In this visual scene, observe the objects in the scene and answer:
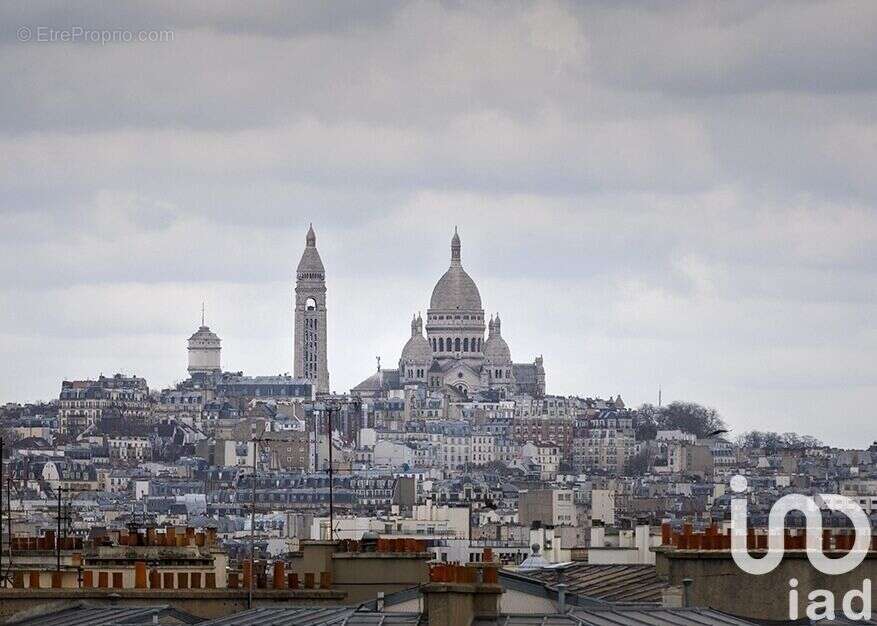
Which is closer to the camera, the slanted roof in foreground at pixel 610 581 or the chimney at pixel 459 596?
the chimney at pixel 459 596

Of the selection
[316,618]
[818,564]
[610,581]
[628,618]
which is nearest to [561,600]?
[628,618]

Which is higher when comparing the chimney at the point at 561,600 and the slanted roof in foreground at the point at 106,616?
the chimney at the point at 561,600

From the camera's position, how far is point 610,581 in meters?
34.2

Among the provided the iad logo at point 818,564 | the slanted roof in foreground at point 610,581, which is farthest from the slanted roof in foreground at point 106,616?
the iad logo at point 818,564

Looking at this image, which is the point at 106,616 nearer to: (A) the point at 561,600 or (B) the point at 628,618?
(A) the point at 561,600

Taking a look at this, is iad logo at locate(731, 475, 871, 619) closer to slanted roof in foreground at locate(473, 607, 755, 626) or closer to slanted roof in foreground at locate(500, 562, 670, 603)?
slanted roof in foreground at locate(473, 607, 755, 626)

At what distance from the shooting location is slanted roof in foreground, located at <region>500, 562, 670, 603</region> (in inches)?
1259

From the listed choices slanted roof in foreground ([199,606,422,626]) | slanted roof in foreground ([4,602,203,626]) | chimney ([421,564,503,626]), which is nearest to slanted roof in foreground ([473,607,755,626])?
chimney ([421,564,503,626])

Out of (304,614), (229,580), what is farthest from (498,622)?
(229,580)

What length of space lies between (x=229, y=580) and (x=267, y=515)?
142 m

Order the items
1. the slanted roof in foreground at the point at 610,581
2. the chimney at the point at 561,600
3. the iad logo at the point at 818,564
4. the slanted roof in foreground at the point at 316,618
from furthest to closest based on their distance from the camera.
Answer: the slanted roof in foreground at the point at 610,581 → the iad logo at the point at 818,564 → the chimney at the point at 561,600 → the slanted roof in foreground at the point at 316,618

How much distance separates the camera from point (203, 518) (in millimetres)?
167000

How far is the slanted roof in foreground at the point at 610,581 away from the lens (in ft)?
105

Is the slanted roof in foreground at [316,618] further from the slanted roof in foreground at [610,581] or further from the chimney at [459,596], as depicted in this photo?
the slanted roof in foreground at [610,581]
